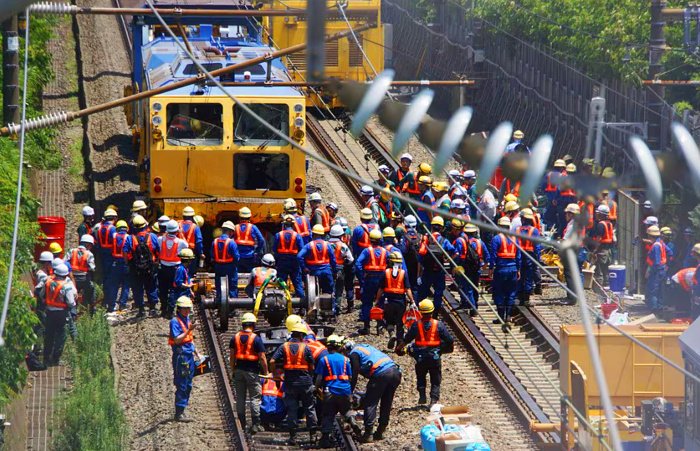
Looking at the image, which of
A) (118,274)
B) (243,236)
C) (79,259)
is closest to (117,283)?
(118,274)

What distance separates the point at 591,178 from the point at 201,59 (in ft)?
48.6

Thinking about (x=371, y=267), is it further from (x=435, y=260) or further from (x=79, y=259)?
(x=79, y=259)

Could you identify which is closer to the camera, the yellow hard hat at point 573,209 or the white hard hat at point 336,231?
the white hard hat at point 336,231

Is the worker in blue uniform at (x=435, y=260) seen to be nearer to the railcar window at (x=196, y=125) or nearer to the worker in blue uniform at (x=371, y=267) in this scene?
the worker in blue uniform at (x=371, y=267)

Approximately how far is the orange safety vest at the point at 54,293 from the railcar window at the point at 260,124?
4671 mm

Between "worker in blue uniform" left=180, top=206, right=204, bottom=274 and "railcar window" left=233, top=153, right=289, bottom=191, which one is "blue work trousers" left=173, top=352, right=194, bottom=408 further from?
"railcar window" left=233, top=153, right=289, bottom=191

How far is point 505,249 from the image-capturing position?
19.3 meters

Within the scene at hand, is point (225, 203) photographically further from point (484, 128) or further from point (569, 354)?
point (484, 128)

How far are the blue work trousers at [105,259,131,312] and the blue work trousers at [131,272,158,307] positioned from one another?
16 centimetres

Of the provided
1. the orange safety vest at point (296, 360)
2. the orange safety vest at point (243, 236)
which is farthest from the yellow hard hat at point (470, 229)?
the orange safety vest at point (296, 360)

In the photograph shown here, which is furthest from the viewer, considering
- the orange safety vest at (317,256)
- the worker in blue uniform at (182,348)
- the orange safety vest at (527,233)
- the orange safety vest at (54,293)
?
the orange safety vest at (527,233)

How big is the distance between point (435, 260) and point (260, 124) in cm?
422

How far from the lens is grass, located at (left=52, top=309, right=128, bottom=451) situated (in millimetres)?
15953

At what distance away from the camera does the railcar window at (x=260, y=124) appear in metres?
21.9
